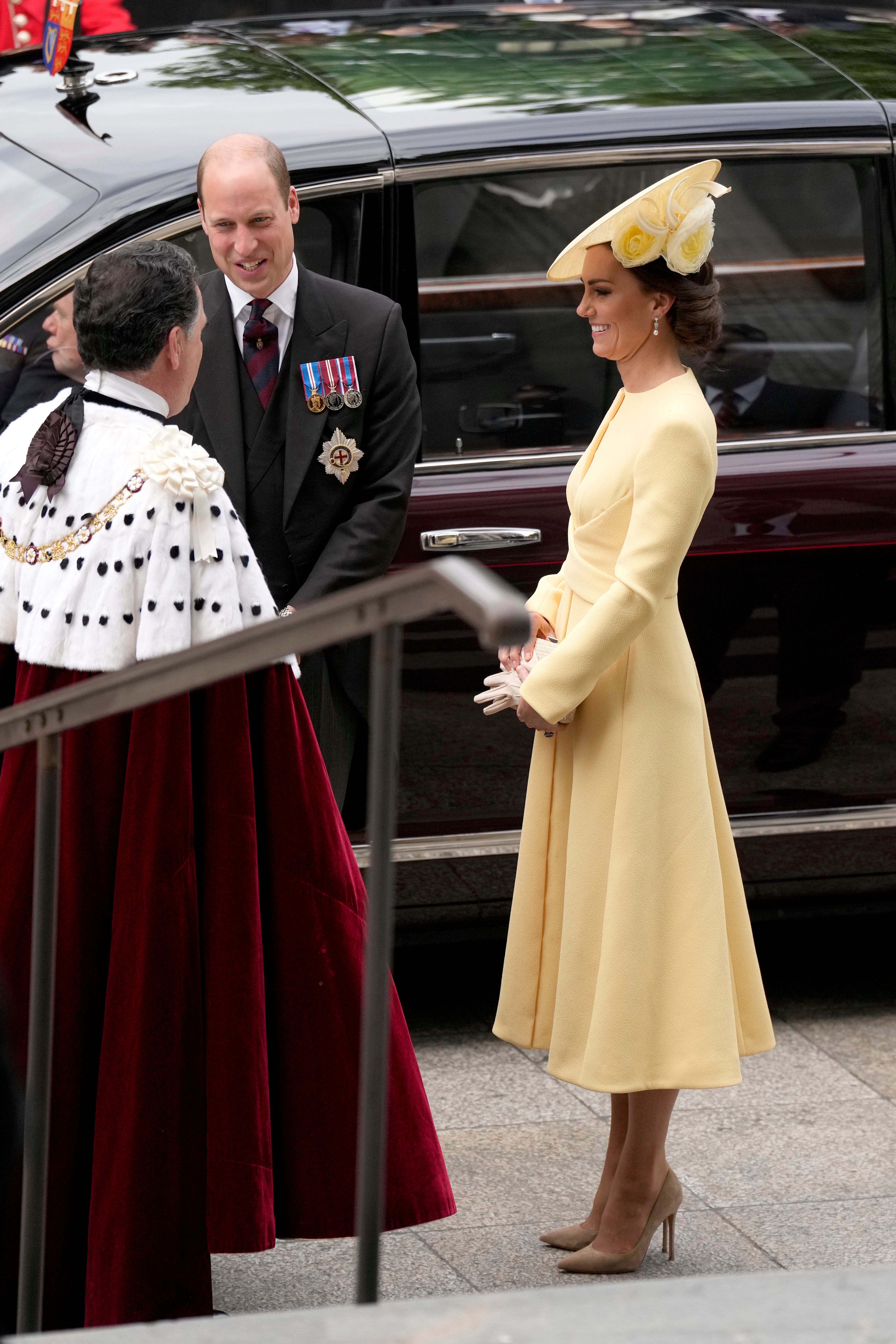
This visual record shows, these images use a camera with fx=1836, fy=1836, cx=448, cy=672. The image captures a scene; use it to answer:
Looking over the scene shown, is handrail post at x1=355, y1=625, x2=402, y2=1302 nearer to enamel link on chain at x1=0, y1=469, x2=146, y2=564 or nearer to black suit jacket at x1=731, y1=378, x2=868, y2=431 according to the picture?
enamel link on chain at x1=0, y1=469, x2=146, y2=564

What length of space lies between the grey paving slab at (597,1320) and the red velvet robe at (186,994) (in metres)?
0.88

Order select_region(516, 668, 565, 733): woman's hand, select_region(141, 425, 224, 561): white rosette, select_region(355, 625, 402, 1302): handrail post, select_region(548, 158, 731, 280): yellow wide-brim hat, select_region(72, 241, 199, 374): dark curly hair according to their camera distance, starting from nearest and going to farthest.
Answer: select_region(355, 625, 402, 1302): handrail post, select_region(141, 425, 224, 561): white rosette, select_region(72, 241, 199, 374): dark curly hair, select_region(548, 158, 731, 280): yellow wide-brim hat, select_region(516, 668, 565, 733): woman's hand

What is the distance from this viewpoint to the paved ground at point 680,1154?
338 cm

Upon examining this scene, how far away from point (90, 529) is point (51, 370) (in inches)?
52.5

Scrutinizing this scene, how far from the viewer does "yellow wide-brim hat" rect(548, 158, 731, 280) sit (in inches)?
123

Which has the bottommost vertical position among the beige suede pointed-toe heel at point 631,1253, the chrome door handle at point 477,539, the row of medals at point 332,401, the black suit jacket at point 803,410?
the beige suede pointed-toe heel at point 631,1253

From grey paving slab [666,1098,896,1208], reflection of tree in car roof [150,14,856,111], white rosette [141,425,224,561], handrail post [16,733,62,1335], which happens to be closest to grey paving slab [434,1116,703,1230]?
grey paving slab [666,1098,896,1208]

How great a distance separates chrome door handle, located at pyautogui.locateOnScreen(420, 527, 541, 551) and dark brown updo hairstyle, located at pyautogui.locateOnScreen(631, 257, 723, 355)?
92cm


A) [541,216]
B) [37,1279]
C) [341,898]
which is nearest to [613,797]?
[341,898]

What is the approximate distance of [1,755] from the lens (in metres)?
3.18

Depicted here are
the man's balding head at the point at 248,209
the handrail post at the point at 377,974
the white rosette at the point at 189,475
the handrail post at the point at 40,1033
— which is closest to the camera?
the handrail post at the point at 377,974

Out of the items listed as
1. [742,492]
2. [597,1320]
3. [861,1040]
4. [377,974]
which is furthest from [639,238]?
[861,1040]

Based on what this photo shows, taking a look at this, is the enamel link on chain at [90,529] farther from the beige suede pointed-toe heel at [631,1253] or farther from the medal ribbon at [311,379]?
the beige suede pointed-toe heel at [631,1253]

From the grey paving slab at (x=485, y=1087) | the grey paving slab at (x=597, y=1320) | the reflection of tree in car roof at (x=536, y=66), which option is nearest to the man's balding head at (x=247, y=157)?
the reflection of tree in car roof at (x=536, y=66)
